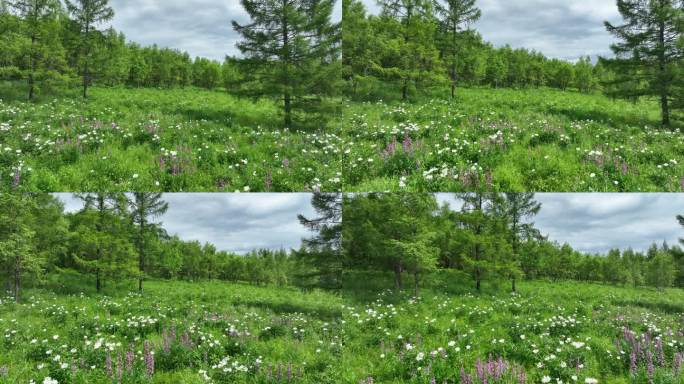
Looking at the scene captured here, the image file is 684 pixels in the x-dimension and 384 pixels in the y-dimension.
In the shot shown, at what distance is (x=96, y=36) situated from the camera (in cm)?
2194

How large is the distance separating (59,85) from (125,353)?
790 inches

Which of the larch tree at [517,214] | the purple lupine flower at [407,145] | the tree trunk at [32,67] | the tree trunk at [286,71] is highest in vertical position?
the tree trunk at [32,67]

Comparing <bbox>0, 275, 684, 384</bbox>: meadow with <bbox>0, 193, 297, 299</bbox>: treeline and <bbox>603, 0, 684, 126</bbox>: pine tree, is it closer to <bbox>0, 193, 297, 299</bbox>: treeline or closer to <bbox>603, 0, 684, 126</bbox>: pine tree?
<bbox>0, 193, 297, 299</bbox>: treeline

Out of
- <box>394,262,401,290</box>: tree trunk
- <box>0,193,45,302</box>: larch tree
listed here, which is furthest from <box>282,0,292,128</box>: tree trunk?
<box>0,193,45,302</box>: larch tree

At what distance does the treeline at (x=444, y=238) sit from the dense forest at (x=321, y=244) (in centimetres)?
3

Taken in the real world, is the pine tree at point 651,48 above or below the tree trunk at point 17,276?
above

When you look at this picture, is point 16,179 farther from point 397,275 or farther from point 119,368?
point 397,275

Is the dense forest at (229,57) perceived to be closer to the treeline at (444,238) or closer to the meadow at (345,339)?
the treeline at (444,238)

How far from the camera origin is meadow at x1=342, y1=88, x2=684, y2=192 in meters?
8.84

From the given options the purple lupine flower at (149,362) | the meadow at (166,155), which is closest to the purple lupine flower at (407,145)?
the meadow at (166,155)

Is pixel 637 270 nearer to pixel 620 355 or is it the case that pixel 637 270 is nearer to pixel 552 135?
pixel 552 135

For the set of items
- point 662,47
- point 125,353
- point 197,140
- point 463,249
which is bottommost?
point 125,353

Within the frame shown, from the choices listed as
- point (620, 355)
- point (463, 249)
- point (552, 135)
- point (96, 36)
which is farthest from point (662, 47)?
point (96, 36)

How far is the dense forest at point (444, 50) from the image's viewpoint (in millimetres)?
15500
